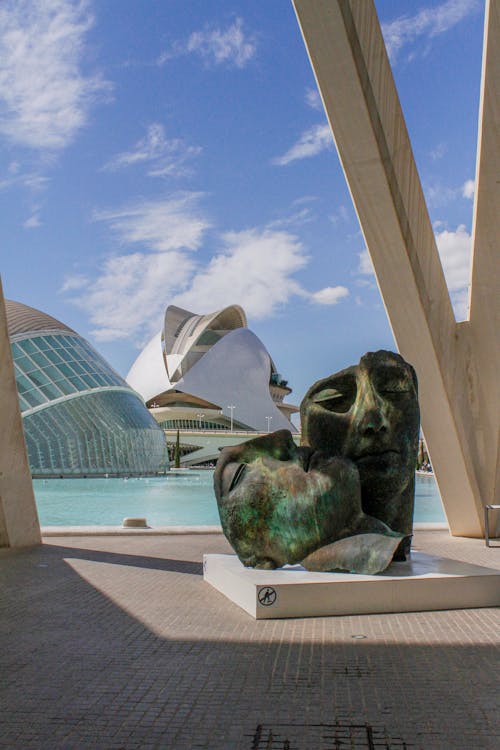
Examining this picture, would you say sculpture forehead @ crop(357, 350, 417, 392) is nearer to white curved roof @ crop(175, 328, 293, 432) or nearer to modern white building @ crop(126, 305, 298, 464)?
modern white building @ crop(126, 305, 298, 464)

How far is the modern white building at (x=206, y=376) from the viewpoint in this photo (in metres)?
75.0

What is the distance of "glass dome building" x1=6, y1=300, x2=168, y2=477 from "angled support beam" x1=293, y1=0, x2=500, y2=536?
20812 mm

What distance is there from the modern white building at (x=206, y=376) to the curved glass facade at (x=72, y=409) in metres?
37.5

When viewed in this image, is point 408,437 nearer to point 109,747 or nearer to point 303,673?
point 303,673

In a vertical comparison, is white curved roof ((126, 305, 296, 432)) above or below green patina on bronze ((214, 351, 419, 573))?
above

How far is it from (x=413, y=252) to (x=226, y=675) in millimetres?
6570

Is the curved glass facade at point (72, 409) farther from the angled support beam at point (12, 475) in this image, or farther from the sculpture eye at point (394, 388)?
the sculpture eye at point (394, 388)

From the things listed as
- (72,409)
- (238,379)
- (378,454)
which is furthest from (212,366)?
(378,454)

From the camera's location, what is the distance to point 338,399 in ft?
25.9

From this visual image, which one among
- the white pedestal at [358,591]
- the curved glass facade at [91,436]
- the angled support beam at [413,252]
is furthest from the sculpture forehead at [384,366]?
the curved glass facade at [91,436]

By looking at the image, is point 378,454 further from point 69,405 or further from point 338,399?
point 69,405

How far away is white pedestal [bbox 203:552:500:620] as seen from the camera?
6246mm

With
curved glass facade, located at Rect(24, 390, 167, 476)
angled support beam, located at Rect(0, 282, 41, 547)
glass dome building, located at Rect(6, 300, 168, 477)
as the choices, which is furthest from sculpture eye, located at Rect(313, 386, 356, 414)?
curved glass facade, located at Rect(24, 390, 167, 476)

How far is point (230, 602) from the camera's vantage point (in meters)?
6.95
